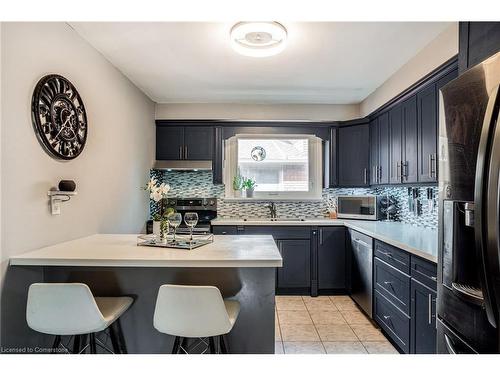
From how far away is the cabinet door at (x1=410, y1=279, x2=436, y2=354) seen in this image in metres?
1.95

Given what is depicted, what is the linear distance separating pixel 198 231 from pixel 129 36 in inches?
85.8

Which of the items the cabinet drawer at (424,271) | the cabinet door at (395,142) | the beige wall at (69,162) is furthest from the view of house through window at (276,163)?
the cabinet drawer at (424,271)

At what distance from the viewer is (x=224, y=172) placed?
4398mm

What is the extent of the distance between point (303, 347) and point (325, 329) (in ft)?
1.46

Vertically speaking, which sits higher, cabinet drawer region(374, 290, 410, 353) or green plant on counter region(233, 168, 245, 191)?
green plant on counter region(233, 168, 245, 191)

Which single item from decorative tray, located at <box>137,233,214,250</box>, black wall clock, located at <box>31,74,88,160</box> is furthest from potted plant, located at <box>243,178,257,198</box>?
black wall clock, located at <box>31,74,88,160</box>

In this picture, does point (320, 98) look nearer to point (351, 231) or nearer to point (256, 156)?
point (256, 156)

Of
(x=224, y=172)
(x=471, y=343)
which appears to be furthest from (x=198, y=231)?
(x=471, y=343)

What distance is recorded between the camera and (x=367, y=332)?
9.35 feet

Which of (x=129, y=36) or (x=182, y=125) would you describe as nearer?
(x=129, y=36)

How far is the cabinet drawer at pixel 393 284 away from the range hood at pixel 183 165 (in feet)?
7.77

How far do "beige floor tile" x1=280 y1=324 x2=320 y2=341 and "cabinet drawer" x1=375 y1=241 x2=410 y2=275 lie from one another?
93 centimetres

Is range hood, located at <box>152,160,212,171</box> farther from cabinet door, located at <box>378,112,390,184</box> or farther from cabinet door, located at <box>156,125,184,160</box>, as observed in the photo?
cabinet door, located at <box>378,112,390,184</box>

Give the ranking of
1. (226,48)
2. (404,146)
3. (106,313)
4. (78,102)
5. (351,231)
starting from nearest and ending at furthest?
(106,313)
(78,102)
(226,48)
(404,146)
(351,231)
